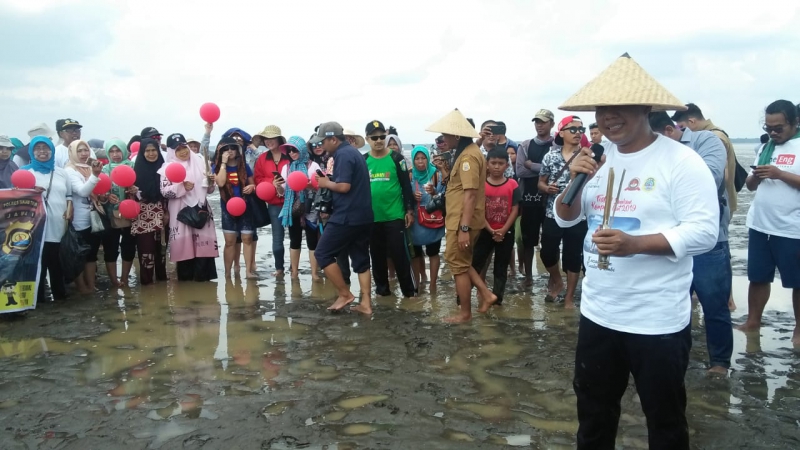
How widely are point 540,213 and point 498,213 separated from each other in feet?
3.42

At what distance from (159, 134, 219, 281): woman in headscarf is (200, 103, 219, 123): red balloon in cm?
59

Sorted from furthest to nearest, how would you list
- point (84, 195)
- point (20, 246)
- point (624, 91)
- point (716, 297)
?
1. point (84, 195)
2. point (20, 246)
3. point (716, 297)
4. point (624, 91)

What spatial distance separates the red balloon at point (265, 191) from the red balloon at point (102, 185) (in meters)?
1.79

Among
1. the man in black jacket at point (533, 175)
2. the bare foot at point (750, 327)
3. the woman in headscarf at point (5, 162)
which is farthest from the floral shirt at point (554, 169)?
the woman in headscarf at point (5, 162)

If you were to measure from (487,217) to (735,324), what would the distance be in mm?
2643

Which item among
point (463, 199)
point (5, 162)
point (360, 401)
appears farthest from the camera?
point (5, 162)

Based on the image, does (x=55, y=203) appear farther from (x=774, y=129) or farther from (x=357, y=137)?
(x=774, y=129)

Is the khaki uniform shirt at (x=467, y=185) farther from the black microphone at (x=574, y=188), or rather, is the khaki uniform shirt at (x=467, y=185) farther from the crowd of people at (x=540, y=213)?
the black microphone at (x=574, y=188)

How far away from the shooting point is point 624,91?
8.89ft

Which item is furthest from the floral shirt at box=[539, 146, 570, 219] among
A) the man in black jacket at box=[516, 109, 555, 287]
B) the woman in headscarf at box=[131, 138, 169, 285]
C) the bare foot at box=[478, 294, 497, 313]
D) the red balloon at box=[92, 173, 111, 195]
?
the red balloon at box=[92, 173, 111, 195]

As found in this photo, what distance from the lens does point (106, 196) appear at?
7699 mm

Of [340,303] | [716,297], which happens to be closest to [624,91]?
[716,297]

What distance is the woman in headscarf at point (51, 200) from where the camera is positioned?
6.86 metres

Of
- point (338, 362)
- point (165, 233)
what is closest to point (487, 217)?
point (338, 362)
